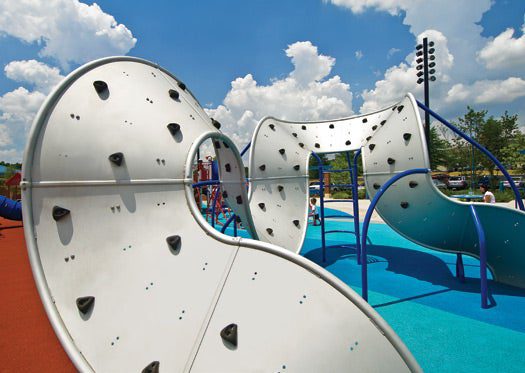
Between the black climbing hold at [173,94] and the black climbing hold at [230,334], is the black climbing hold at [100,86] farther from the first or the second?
the black climbing hold at [230,334]

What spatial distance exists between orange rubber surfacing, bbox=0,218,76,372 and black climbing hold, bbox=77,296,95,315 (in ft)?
5.78

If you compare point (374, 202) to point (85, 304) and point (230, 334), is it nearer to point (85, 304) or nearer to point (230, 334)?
point (230, 334)

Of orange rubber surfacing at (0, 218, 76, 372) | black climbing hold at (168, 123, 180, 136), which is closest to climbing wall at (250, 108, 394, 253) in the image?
black climbing hold at (168, 123, 180, 136)

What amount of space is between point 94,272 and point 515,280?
22.3 feet

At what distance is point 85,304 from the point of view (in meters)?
1.94

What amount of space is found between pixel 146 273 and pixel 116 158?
0.99m

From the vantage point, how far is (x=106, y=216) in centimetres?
229

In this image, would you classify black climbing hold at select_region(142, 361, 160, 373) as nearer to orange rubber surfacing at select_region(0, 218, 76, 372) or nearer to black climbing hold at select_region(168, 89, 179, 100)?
orange rubber surfacing at select_region(0, 218, 76, 372)

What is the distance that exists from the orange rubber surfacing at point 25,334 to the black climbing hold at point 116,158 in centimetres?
238

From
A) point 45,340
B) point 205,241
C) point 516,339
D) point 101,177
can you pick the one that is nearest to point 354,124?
point 516,339

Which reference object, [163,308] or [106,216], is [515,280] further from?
[106,216]

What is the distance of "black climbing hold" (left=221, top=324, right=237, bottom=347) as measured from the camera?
5.94 ft

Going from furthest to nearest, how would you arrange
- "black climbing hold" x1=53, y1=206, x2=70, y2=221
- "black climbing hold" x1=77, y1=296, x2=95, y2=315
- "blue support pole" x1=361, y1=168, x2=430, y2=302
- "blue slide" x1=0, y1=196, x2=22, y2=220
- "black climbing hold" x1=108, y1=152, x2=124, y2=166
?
"blue slide" x1=0, y1=196, x2=22, y2=220 < "blue support pole" x1=361, y1=168, x2=430, y2=302 < "black climbing hold" x1=108, y1=152, x2=124, y2=166 < "black climbing hold" x1=53, y1=206, x2=70, y2=221 < "black climbing hold" x1=77, y1=296, x2=95, y2=315

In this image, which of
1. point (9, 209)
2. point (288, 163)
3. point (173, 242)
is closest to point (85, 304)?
point (173, 242)
